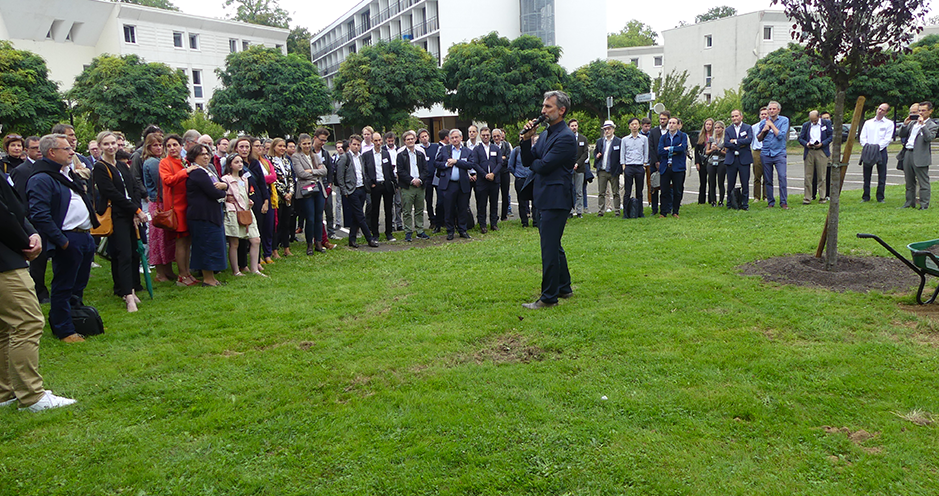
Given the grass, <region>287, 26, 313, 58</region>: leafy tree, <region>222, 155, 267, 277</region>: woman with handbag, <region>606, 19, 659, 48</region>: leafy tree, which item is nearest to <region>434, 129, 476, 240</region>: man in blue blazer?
<region>222, 155, 267, 277</region>: woman with handbag

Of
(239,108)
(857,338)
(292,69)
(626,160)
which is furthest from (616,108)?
(857,338)

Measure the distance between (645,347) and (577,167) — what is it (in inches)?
333

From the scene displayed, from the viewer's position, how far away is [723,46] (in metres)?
61.5

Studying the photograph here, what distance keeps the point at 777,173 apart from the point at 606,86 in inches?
966

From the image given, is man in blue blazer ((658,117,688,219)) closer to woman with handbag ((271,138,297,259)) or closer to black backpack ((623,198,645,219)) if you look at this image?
black backpack ((623,198,645,219))

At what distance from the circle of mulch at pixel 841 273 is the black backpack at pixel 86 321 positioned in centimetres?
768

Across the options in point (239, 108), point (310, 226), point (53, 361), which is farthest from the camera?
point (239, 108)

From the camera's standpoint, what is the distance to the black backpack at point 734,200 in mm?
13594

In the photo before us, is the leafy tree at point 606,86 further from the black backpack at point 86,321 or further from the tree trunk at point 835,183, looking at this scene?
the black backpack at point 86,321

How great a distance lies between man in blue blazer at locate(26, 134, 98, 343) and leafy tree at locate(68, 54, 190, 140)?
91.0 ft

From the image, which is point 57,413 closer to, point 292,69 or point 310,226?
point 310,226

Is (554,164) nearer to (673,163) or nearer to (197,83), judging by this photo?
(673,163)

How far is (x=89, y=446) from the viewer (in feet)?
13.7

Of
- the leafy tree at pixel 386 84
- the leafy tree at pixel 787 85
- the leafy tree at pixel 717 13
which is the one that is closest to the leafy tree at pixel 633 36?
the leafy tree at pixel 717 13
